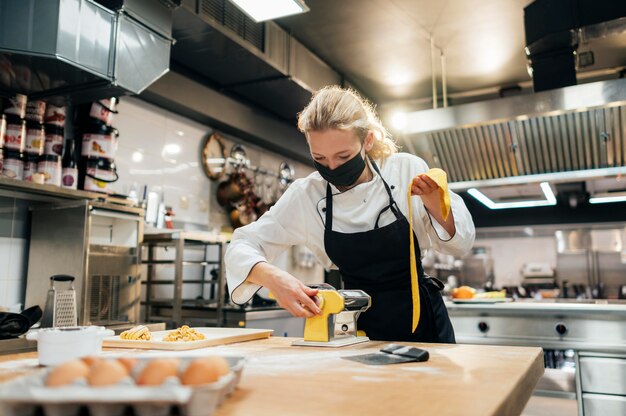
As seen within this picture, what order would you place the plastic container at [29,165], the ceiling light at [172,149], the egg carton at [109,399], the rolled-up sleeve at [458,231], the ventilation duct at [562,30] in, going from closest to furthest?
the egg carton at [109,399], the rolled-up sleeve at [458,231], the plastic container at [29,165], the ventilation duct at [562,30], the ceiling light at [172,149]

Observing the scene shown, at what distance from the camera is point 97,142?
3035mm

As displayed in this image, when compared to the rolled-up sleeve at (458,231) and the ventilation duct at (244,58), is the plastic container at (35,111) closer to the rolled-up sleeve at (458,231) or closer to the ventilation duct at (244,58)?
the ventilation duct at (244,58)

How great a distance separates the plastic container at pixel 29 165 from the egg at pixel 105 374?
→ 241 centimetres

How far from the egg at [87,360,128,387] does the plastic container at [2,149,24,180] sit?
231 cm

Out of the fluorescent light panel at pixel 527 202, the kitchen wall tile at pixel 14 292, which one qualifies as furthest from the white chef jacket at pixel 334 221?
the fluorescent light panel at pixel 527 202

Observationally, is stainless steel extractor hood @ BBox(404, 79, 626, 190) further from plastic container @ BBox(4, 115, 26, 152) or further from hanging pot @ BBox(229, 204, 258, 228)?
plastic container @ BBox(4, 115, 26, 152)

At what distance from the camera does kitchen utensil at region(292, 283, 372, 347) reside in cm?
142

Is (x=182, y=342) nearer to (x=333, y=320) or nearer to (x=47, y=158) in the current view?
(x=333, y=320)

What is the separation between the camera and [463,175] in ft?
14.8

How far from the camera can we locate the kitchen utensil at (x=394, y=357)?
111cm

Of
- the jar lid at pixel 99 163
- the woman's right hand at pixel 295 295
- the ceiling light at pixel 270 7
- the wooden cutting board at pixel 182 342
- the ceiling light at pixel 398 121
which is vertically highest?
the ceiling light at pixel 270 7

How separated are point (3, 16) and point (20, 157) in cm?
72

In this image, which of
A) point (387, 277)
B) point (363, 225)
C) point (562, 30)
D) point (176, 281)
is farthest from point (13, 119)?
point (562, 30)

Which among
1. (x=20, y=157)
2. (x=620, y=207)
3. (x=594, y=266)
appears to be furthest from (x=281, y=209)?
(x=594, y=266)
